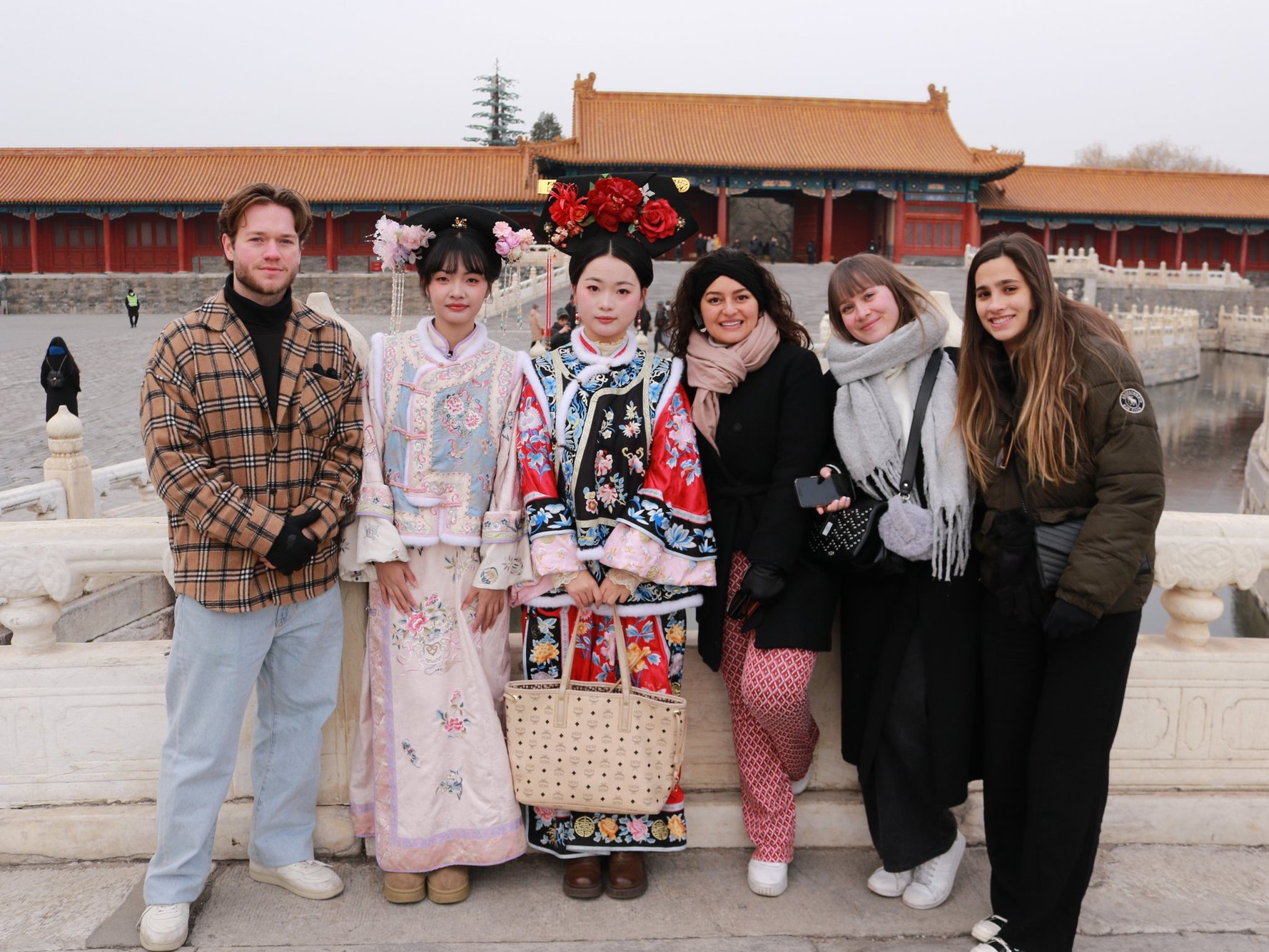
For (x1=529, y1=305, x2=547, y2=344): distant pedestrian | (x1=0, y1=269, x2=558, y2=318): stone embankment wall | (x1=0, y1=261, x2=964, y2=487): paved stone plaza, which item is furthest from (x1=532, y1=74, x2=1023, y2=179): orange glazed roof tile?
(x1=529, y1=305, x2=547, y2=344): distant pedestrian

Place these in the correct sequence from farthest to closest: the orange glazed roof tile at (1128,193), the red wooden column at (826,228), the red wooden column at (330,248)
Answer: the orange glazed roof tile at (1128,193) < the red wooden column at (826,228) < the red wooden column at (330,248)

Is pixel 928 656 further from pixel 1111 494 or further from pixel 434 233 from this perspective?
pixel 434 233

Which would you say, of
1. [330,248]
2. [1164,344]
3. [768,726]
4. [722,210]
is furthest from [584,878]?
[722,210]

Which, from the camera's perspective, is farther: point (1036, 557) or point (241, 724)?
point (241, 724)

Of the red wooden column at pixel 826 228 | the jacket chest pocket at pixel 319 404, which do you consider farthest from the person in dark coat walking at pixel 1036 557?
the red wooden column at pixel 826 228

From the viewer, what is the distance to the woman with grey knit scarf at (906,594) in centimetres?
231

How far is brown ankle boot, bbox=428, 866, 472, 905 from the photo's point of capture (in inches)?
95.7

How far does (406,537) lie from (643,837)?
3.08ft

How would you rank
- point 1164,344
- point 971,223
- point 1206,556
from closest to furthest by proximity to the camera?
point 1206,556 → point 1164,344 → point 971,223

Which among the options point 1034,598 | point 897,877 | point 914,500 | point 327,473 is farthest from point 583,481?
point 897,877

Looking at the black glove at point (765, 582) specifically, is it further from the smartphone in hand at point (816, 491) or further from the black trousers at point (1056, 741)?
the black trousers at point (1056, 741)

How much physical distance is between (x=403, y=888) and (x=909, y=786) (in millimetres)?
1240

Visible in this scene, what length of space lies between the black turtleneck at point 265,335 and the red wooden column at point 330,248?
2834 centimetres

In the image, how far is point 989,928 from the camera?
2277 mm
